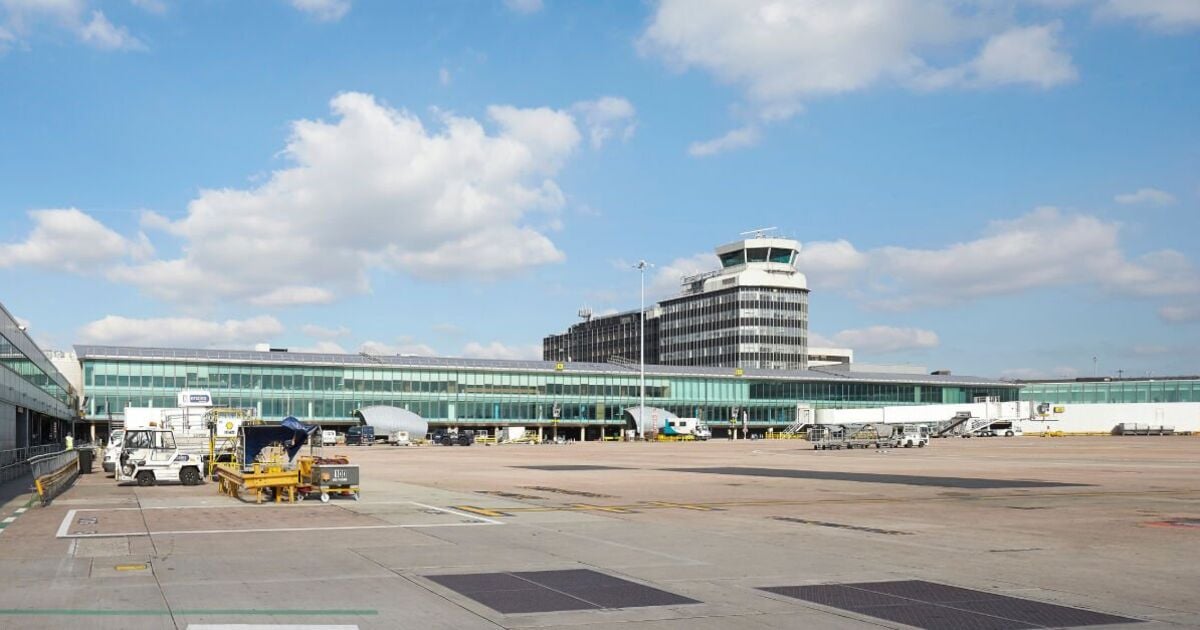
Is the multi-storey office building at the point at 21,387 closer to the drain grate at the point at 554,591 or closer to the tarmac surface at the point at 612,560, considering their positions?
the tarmac surface at the point at 612,560

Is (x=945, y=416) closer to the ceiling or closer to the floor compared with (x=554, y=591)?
closer to the floor

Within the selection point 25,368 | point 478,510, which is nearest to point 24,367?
point 25,368

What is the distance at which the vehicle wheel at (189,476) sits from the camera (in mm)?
44656

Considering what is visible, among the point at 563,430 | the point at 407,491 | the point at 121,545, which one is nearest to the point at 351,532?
the point at 121,545

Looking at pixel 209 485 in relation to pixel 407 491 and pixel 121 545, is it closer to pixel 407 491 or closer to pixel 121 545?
pixel 407 491

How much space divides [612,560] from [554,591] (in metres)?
3.73

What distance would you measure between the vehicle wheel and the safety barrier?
4457 millimetres

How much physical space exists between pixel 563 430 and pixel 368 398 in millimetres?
37559

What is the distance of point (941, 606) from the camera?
1441cm

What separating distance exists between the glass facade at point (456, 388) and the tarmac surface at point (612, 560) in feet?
378

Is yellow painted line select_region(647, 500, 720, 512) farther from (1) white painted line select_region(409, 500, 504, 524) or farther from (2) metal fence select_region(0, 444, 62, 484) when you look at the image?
(2) metal fence select_region(0, 444, 62, 484)

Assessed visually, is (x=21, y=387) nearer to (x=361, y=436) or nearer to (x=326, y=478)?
(x=326, y=478)

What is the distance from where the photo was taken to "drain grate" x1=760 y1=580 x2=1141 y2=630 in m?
13.2

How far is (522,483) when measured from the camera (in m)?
45.7
